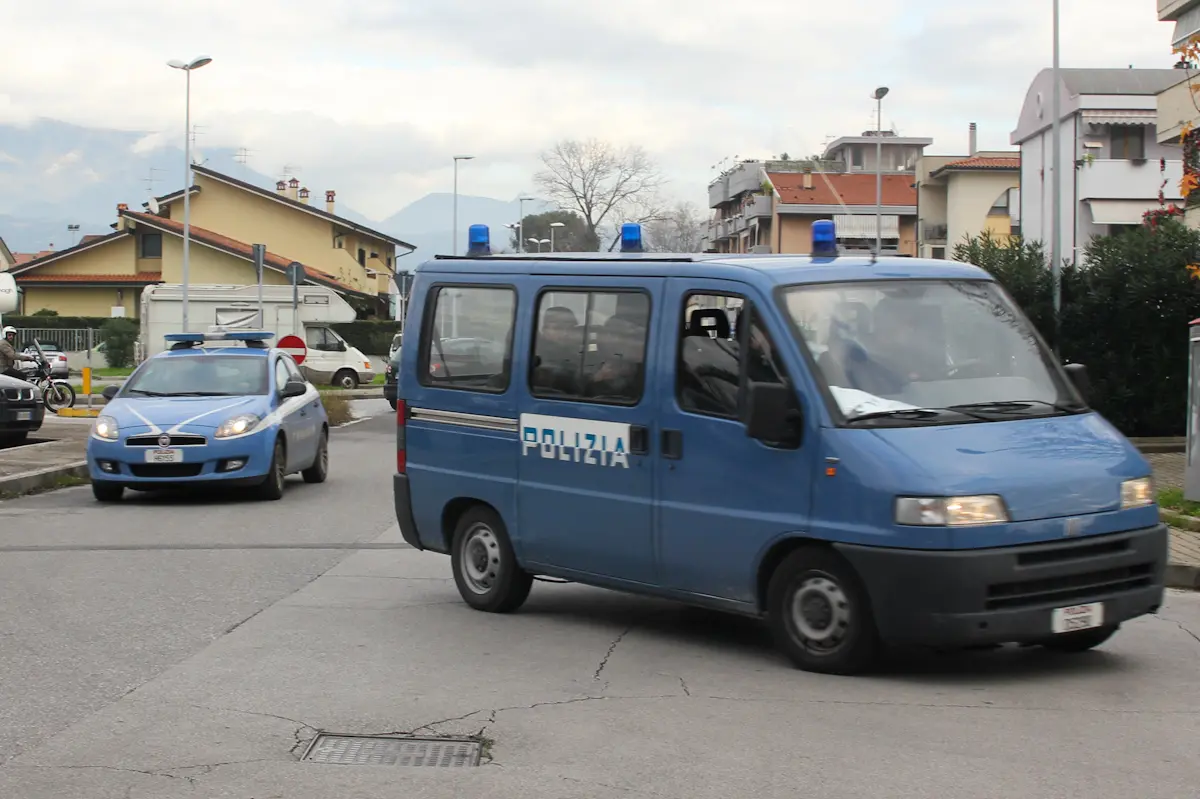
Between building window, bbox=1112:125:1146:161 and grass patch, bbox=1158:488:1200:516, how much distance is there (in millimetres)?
44275

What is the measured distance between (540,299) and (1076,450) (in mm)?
3161

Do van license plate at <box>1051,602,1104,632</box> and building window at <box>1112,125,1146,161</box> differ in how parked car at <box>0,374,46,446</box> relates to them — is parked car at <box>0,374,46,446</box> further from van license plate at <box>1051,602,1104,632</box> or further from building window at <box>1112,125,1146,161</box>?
building window at <box>1112,125,1146,161</box>

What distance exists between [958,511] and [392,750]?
104 inches

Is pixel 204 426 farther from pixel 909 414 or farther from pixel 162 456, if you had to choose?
pixel 909 414

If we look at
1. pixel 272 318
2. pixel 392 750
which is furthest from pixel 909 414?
pixel 272 318

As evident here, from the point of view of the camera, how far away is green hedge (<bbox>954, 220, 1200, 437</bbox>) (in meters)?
22.2

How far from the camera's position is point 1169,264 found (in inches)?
873

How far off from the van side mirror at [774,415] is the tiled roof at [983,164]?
231 feet

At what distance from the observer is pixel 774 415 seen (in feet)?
24.1

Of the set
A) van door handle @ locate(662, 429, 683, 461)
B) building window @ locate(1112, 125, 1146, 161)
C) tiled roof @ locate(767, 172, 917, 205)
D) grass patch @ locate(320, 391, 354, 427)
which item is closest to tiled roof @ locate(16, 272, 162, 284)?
building window @ locate(1112, 125, 1146, 161)

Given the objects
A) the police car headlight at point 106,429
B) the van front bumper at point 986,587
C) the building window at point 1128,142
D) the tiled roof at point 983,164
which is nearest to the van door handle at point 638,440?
the van front bumper at point 986,587

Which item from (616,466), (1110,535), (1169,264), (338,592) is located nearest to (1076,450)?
(1110,535)

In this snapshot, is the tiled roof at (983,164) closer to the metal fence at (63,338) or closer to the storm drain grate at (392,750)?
the metal fence at (63,338)

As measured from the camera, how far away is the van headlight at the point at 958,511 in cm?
684
